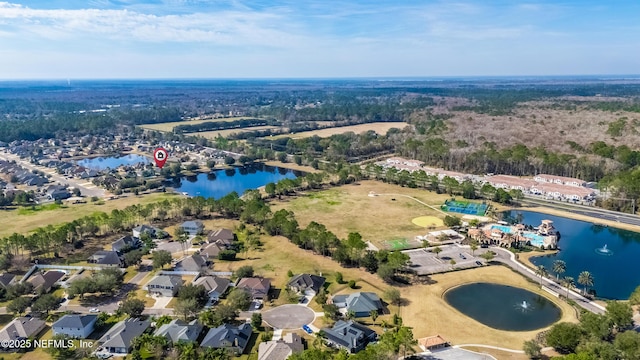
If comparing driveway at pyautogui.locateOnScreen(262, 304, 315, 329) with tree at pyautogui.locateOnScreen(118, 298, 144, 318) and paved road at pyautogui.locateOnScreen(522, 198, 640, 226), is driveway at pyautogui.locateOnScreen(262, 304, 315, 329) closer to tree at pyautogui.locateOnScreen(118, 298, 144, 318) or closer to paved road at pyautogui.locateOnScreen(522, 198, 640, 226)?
tree at pyautogui.locateOnScreen(118, 298, 144, 318)

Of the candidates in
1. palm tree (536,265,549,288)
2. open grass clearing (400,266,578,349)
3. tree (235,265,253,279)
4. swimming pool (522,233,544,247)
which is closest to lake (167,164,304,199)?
tree (235,265,253,279)

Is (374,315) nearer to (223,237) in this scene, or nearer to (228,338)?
(228,338)

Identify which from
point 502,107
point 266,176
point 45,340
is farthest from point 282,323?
point 502,107

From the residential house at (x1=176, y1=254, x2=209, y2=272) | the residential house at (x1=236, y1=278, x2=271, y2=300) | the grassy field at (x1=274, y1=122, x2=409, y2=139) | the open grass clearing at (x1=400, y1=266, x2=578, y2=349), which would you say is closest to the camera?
the open grass clearing at (x1=400, y1=266, x2=578, y2=349)

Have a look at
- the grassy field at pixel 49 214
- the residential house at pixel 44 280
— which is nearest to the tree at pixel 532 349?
the residential house at pixel 44 280

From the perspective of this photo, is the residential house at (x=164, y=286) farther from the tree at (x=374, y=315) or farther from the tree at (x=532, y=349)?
the tree at (x=532, y=349)

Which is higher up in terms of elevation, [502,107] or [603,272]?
[502,107]

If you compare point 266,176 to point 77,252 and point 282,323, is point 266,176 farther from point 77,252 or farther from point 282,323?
point 282,323
